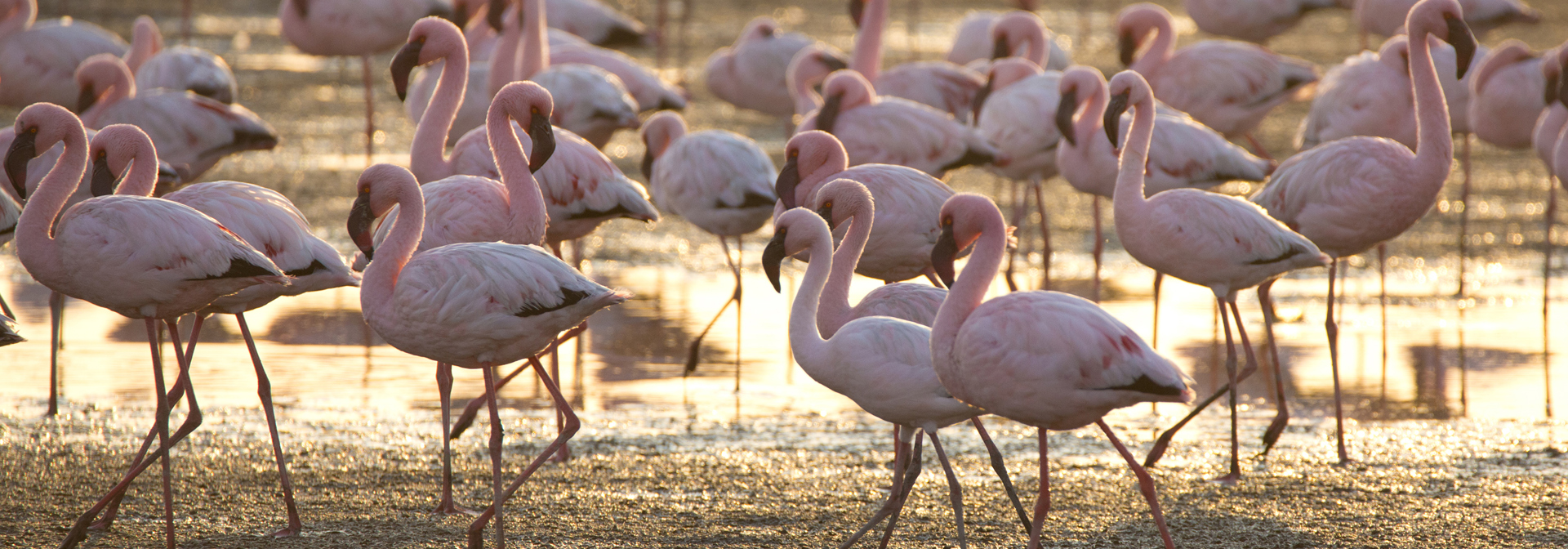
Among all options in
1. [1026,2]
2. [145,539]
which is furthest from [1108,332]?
[1026,2]

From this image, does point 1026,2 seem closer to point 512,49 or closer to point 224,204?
point 512,49

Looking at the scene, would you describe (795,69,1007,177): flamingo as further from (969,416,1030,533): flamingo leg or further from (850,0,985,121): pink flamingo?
(969,416,1030,533): flamingo leg

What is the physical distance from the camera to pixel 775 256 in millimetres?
4742

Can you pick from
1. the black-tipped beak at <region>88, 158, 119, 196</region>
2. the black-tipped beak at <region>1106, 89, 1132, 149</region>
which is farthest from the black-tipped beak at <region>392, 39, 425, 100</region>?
the black-tipped beak at <region>1106, 89, 1132, 149</region>

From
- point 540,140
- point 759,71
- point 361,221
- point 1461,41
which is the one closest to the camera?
point 361,221

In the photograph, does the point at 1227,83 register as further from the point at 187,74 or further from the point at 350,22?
the point at 350,22

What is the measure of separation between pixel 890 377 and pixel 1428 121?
304cm

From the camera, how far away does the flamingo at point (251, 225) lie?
4.86m

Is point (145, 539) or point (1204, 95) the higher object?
point (1204, 95)

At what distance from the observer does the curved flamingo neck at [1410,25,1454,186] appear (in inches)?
236

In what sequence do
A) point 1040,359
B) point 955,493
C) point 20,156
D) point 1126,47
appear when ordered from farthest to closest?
point 1126,47, point 20,156, point 955,493, point 1040,359

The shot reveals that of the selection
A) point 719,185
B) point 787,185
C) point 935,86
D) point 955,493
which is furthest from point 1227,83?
point 955,493

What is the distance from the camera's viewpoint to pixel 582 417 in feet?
19.6

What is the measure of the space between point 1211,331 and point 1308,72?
2.55 meters
